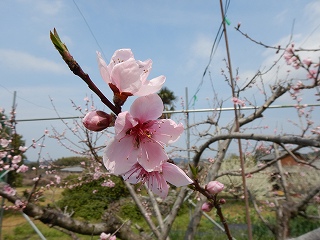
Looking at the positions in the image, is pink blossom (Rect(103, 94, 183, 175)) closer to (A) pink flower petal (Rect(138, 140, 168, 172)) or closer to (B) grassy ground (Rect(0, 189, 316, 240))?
(A) pink flower petal (Rect(138, 140, 168, 172))

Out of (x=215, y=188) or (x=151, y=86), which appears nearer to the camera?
(x=151, y=86)

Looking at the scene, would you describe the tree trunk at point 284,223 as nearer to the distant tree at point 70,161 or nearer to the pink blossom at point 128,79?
the pink blossom at point 128,79

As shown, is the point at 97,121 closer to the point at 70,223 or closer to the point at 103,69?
the point at 103,69

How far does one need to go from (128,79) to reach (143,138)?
0.12m

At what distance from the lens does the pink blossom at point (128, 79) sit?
445 millimetres

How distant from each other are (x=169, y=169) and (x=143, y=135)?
8 centimetres

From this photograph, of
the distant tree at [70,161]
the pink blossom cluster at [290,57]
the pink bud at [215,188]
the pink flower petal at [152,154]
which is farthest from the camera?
the distant tree at [70,161]

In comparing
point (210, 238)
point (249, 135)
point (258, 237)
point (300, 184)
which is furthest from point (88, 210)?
point (249, 135)

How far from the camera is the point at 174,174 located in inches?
20.1

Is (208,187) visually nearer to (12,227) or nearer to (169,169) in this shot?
(169,169)

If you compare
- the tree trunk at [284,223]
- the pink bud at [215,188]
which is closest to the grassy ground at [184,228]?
the tree trunk at [284,223]

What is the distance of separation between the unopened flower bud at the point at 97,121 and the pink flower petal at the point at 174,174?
0.48 ft

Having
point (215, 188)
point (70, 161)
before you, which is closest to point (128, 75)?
point (215, 188)

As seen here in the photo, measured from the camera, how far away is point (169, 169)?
51 centimetres
